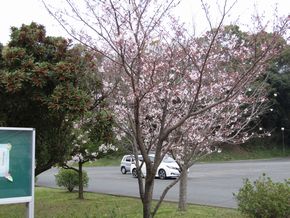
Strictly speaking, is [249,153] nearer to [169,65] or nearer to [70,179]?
[70,179]

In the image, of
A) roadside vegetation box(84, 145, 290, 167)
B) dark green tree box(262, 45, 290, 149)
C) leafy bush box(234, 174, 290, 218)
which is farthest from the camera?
dark green tree box(262, 45, 290, 149)

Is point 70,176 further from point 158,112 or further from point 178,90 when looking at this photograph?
point 178,90

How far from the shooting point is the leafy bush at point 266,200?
8180mm

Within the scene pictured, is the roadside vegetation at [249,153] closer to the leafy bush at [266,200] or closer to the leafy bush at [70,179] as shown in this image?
the leafy bush at [70,179]

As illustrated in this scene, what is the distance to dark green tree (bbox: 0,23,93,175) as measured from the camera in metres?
6.28

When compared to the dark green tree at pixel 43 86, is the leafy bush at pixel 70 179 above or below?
below

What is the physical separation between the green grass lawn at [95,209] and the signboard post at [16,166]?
159 inches

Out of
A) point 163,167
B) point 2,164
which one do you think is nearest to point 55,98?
point 2,164

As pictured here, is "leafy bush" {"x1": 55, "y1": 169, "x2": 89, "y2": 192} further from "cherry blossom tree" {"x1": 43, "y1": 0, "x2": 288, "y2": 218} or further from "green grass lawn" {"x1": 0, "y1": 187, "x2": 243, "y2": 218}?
"cherry blossom tree" {"x1": 43, "y1": 0, "x2": 288, "y2": 218}

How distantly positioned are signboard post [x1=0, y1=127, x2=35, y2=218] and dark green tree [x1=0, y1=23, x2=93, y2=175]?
1085 mm

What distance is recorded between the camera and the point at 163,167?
2488cm

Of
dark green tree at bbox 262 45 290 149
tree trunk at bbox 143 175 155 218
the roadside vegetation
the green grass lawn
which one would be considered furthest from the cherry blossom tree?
dark green tree at bbox 262 45 290 149

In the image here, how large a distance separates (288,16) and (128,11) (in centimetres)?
163

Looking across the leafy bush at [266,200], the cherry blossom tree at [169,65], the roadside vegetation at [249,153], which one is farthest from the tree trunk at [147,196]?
the roadside vegetation at [249,153]
